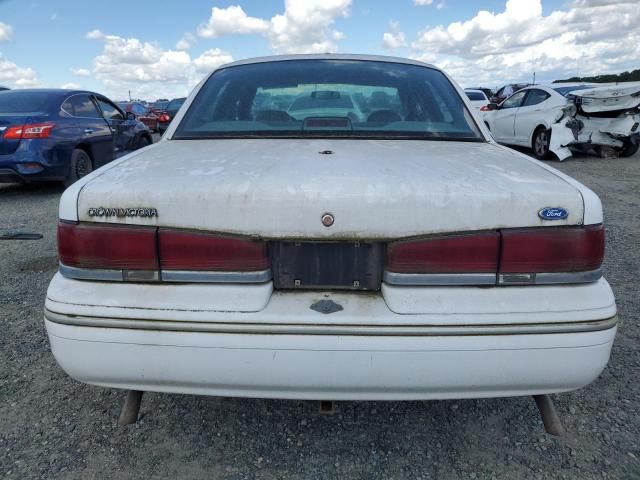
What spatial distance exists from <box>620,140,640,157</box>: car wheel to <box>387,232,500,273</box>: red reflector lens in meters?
10.3

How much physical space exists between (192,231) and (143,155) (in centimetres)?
68

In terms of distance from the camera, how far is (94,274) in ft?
5.46

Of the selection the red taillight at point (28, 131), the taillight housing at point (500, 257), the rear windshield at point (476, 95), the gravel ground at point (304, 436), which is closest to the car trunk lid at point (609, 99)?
the gravel ground at point (304, 436)

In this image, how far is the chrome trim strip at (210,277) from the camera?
1.64 m

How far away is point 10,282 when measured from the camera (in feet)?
12.6

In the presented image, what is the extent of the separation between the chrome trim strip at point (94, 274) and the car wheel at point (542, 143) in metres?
9.69

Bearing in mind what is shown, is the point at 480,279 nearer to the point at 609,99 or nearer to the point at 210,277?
the point at 210,277

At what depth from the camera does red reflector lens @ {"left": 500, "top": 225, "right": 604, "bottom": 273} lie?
1.60 meters

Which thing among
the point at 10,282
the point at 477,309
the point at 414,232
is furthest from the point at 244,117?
the point at 10,282

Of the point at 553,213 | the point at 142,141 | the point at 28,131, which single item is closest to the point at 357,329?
the point at 553,213

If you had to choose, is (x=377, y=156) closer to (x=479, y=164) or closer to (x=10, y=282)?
(x=479, y=164)

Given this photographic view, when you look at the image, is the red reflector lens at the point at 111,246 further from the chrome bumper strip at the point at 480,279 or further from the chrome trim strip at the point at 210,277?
the chrome bumper strip at the point at 480,279

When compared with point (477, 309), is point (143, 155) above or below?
above

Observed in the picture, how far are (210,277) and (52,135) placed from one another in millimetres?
5799
